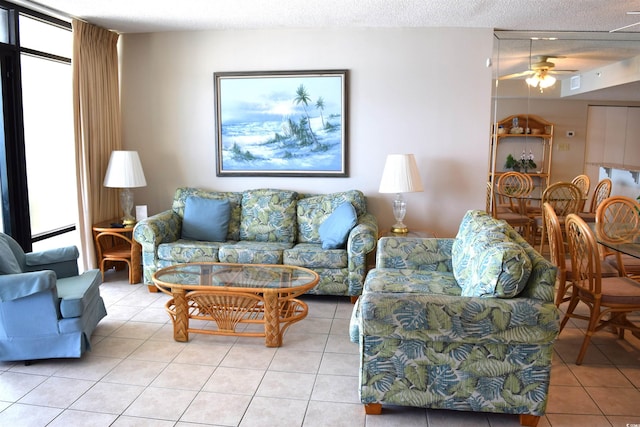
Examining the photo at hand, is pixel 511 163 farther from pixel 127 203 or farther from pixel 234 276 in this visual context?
pixel 127 203

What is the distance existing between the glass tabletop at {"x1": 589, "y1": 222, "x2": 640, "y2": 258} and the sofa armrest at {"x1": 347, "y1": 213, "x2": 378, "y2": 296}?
5.27 feet

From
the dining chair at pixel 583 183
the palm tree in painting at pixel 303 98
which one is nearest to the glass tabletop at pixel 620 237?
the dining chair at pixel 583 183

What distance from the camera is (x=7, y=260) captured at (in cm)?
305

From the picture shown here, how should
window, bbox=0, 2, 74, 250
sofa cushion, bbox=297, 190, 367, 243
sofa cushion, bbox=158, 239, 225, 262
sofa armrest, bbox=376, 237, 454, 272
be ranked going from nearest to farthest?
sofa armrest, bbox=376, 237, 454, 272 → window, bbox=0, 2, 74, 250 → sofa cushion, bbox=158, 239, 225, 262 → sofa cushion, bbox=297, 190, 367, 243

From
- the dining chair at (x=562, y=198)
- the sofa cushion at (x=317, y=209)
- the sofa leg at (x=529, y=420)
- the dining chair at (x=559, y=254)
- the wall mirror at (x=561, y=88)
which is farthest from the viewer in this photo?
the dining chair at (x=562, y=198)

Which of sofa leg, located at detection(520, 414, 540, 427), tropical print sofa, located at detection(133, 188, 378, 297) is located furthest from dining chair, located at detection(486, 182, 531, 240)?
sofa leg, located at detection(520, 414, 540, 427)

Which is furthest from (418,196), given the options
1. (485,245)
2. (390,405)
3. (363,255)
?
(390,405)

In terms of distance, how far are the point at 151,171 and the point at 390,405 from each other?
12.1ft

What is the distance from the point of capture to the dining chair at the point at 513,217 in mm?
5242

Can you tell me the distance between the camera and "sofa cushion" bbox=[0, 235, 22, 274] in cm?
300

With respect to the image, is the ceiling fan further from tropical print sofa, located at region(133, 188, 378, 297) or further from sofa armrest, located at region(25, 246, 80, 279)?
sofa armrest, located at region(25, 246, 80, 279)

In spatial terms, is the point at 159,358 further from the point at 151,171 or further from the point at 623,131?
the point at 623,131

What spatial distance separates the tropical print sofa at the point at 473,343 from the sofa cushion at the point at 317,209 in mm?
2225

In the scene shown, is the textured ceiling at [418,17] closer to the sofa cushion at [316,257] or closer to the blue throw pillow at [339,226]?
the blue throw pillow at [339,226]
